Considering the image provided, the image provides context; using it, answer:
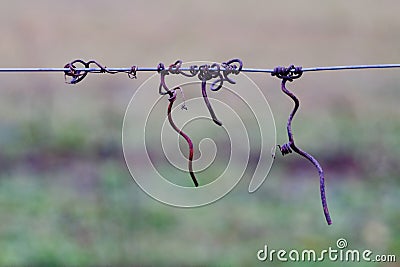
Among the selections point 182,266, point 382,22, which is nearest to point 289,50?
point 382,22

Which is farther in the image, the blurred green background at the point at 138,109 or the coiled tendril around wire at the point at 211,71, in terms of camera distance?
the blurred green background at the point at 138,109

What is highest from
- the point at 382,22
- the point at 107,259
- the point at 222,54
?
the point at 382,22

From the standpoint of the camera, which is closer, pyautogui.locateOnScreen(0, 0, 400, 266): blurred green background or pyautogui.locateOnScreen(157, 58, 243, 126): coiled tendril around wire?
pyautogui.locateOnScreen(157, 58, 243, 126): coiled tendril around wire

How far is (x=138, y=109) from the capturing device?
159 inches

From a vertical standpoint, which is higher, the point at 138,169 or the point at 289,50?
the point at 289,50

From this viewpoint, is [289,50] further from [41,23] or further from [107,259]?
[107,259]

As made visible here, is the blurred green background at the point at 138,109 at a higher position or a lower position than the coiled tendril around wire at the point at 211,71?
higher

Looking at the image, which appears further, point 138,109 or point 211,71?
point 138,109

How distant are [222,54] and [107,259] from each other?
7.87 ft

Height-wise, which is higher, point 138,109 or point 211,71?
point 138,109

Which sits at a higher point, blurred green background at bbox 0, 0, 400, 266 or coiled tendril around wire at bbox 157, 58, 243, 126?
blurred green background at bbox 0, 0, 400, 266

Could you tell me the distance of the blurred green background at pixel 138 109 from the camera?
117 inches

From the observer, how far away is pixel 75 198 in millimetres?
3445

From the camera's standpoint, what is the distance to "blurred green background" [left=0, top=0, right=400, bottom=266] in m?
2.97
